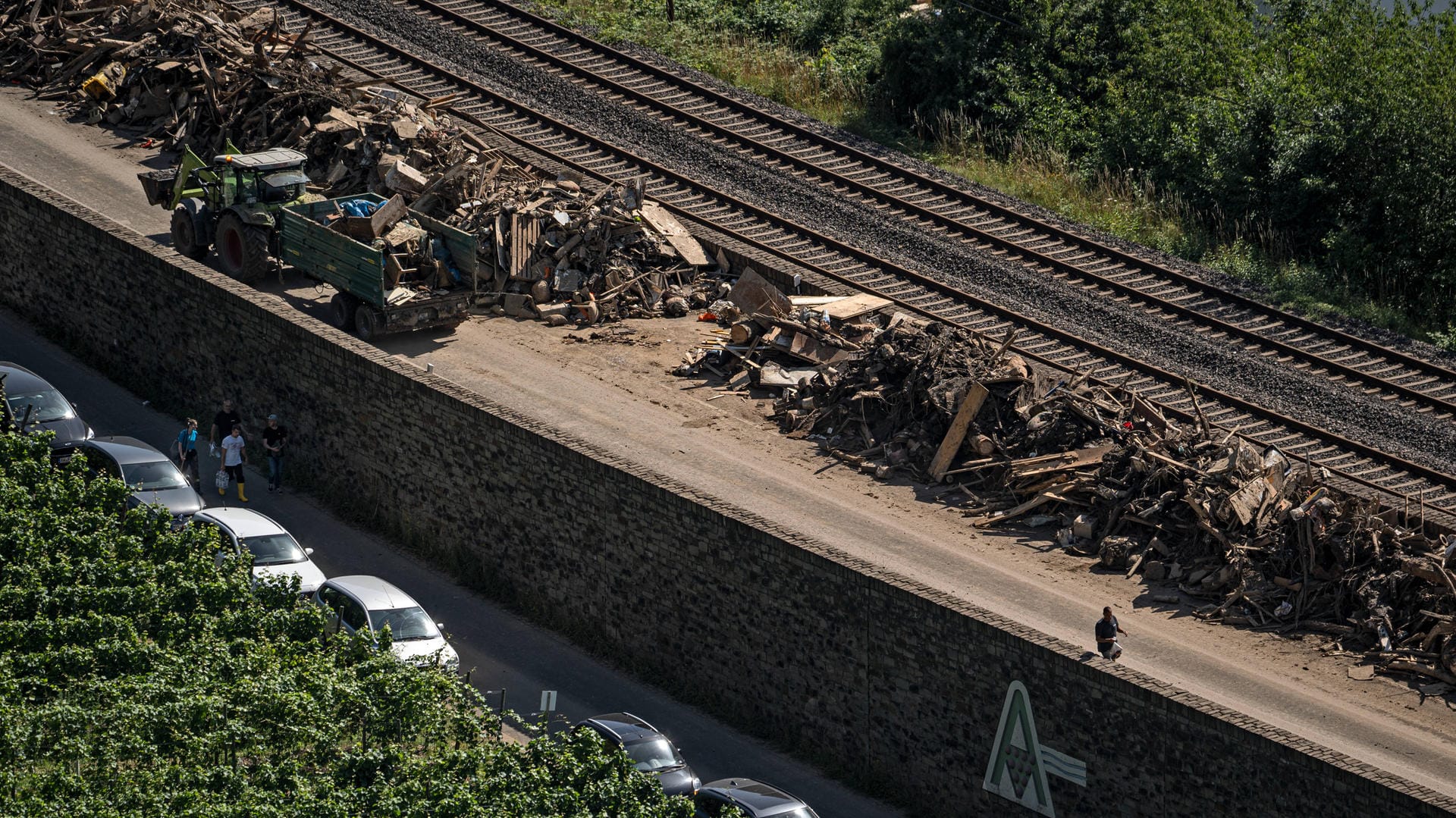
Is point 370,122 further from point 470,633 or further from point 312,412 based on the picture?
point 470,633

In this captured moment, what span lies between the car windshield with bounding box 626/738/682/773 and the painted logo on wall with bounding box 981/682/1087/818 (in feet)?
11.7

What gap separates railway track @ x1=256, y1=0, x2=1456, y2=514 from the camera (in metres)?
25.9

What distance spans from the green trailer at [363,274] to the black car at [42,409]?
4.50m

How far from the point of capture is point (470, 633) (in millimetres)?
23656

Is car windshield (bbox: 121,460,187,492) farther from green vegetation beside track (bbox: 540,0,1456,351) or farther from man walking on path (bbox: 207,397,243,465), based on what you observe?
green vegetation beside track (bbox: 540,0,1456,351)

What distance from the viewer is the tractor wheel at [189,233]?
30094 millimetres

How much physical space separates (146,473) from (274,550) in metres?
2.70

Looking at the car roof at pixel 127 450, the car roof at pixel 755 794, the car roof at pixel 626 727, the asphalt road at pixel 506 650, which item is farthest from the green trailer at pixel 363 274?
the car roof at pixel 755 794

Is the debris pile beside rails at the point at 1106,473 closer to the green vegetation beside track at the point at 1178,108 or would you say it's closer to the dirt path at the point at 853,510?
the dirt path at the point at 853,510

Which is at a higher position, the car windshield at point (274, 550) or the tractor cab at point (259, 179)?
the tractor cab at point (259, 179)

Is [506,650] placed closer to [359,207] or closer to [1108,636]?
[1108,636]

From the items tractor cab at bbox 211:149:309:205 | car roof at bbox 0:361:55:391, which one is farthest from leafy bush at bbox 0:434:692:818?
tractor cab at bbox 211:149:309:205

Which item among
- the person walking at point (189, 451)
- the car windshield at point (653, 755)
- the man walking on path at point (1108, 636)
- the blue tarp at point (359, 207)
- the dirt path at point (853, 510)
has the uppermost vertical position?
the blue tarp at point (359, 207)

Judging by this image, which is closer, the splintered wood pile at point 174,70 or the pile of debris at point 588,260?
the pile of debris at point 588,260
